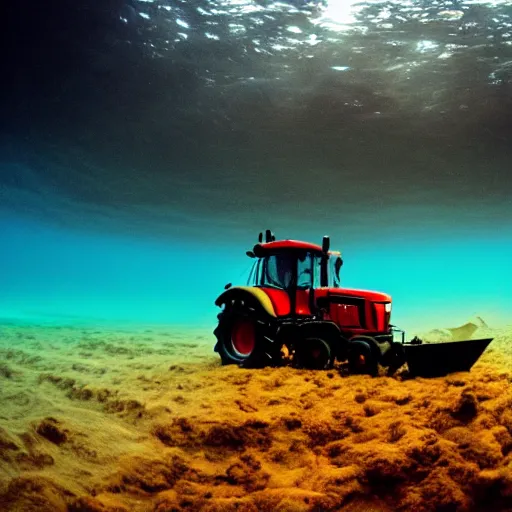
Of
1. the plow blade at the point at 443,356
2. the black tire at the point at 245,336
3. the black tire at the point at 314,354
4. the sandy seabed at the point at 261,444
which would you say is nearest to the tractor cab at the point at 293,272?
the black tire at the point at 245,336

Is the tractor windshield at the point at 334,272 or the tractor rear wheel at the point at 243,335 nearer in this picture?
the tractor rear wheel at the point at 243,335

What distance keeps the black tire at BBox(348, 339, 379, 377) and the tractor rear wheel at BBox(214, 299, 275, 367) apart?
141 cm

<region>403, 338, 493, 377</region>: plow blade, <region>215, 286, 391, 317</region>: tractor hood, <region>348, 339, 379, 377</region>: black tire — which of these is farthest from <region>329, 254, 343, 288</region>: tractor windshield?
<region>403, 338, 493, 377</region>: plow blade

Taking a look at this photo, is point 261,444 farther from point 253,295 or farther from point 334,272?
point 334,272

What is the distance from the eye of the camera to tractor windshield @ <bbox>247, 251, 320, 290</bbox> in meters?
7.76

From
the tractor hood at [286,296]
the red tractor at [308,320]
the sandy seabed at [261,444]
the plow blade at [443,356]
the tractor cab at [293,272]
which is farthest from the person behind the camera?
the tractor cab at [293,272]

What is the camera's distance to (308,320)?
7.24 m

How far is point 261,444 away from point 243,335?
13.1 feet

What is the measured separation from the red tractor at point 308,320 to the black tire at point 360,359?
15 mm

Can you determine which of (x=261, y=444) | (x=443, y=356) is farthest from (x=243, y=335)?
(x=261, y=444)

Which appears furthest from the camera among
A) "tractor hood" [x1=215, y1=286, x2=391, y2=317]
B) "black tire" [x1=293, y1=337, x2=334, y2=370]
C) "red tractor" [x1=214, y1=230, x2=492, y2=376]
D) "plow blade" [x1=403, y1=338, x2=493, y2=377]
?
"tractor hood" [x1=215, y1=286, x2=391, y2=317]

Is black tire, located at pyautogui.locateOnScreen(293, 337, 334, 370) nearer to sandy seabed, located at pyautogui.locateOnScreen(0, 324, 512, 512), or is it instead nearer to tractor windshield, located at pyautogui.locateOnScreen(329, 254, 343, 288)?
sandy seabed, located at pyautogui.locateOnScreen(0, 324, 512, 512)

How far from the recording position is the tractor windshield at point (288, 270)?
7758 mm

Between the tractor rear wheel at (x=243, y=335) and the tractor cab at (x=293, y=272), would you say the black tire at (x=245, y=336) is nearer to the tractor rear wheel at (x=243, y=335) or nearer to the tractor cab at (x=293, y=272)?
the tractor rear wheel at (x=243, y=335)
